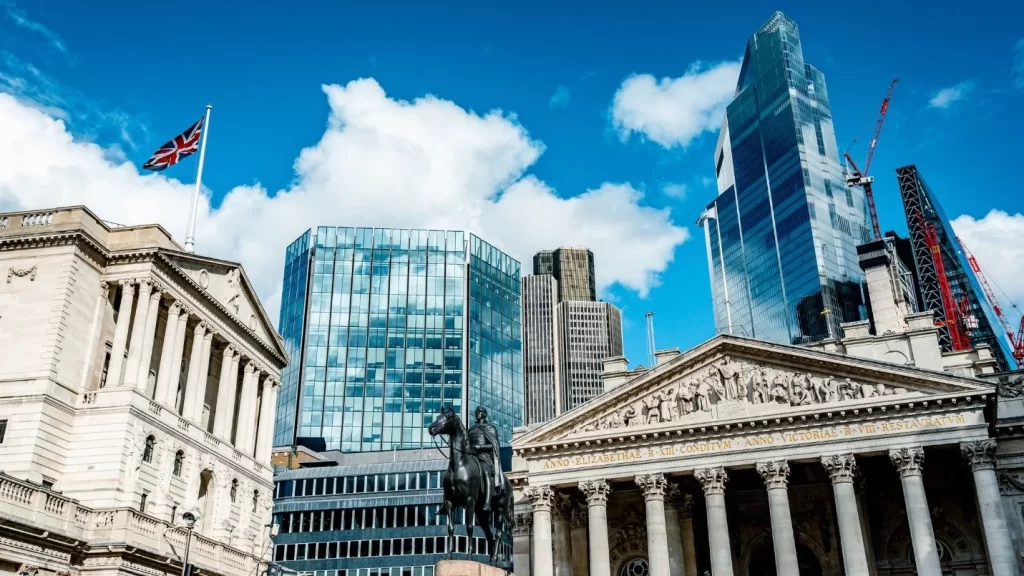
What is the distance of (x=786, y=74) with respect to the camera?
200 meters

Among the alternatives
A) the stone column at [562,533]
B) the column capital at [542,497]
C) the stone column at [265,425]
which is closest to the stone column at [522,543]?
the stone column at [562,533]

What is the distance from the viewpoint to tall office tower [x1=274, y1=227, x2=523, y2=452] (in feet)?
379

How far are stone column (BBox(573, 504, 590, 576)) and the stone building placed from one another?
62.9 ft

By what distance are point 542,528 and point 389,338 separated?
71307mm

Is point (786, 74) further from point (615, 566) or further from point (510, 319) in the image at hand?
point (615, 566)

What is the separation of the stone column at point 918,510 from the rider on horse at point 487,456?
1064 inches

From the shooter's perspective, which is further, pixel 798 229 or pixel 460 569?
pixel 798 229

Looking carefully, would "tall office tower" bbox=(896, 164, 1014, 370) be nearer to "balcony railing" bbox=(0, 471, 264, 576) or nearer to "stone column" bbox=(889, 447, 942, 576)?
"stone column" bbox=(889, 447, 942, 576)

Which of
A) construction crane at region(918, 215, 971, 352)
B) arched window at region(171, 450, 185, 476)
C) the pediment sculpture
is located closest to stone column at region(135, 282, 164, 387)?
arched window at region(171, 450, 185, 476)

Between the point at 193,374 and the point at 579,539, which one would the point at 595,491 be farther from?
Result: the point at 193,374

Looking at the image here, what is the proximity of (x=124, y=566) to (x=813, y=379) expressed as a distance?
35.6m

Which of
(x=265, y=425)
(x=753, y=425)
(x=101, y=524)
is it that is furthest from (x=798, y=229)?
(x=101, y=524)

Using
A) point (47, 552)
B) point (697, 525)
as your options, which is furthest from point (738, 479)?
point (47, 552)

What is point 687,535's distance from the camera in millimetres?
51844
